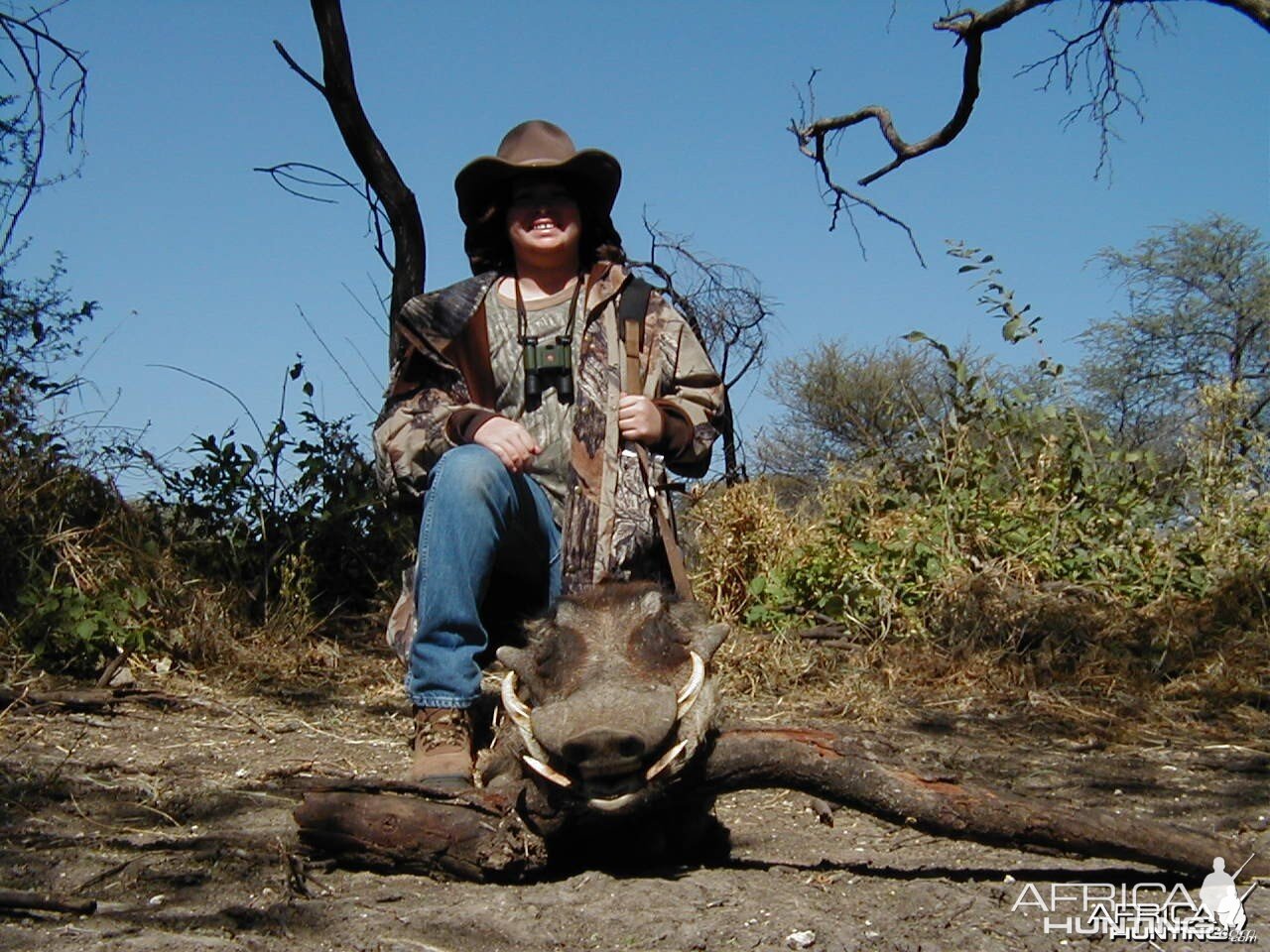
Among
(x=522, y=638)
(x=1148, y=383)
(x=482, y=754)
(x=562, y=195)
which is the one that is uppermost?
(x=1148, y=383)

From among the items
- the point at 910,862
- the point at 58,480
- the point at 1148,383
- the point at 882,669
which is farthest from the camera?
the point at 1148,383

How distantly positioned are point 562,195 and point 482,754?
160cm

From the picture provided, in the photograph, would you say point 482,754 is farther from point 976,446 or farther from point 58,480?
point 976,446

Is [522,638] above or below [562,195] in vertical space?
below

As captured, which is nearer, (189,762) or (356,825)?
(356,825)

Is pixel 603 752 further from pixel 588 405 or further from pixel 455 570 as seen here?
pixel 588 405

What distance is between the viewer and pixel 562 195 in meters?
3.74

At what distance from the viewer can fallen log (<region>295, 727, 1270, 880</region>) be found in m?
2.59

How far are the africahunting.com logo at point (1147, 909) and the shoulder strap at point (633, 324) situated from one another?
1.68 meters

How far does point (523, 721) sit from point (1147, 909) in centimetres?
127

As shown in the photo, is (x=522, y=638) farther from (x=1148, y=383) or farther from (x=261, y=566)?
(x=1148, y=383)

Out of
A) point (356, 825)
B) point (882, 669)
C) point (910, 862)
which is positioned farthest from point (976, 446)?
point (356, 825)

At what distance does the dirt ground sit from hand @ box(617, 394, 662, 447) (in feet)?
3.42

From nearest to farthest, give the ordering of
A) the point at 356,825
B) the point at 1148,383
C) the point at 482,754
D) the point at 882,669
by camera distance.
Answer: the point at 356,825
the point at 482,754
the point at 882,669
the point at 1148,383
